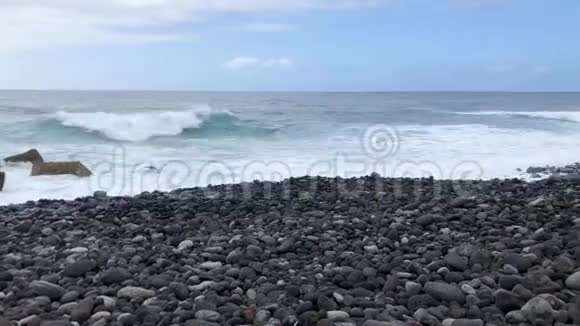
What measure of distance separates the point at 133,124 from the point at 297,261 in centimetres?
1773

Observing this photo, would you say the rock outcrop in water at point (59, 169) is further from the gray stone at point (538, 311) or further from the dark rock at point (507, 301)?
the gray stone at point (538, 311)

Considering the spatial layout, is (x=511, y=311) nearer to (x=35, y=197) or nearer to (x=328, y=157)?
(x=35, y=197)

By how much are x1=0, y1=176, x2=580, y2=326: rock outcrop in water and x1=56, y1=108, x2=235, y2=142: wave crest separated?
12951 millimetres

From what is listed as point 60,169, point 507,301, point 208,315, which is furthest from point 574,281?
point 60,169

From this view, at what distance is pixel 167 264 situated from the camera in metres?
4.09

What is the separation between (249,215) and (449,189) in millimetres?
3019

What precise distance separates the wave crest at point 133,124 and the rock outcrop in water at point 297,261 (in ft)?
42.5

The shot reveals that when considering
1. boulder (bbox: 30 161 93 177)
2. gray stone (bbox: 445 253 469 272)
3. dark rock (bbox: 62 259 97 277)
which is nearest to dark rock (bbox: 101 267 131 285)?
dark rock (bbox: 62 259 97 277)

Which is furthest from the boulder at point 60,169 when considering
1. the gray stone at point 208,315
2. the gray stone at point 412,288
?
the gray stone at point 412,288

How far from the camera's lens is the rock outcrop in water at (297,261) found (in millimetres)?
3076

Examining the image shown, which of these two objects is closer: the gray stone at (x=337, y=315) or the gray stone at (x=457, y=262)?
the gray stone at (x=337, y=315)

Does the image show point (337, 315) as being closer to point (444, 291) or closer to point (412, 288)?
point (412, 288)

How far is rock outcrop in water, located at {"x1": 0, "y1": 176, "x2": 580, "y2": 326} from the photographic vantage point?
121 inches

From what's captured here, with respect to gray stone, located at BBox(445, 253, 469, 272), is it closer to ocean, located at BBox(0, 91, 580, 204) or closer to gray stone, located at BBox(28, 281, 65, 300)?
gray stone, located at BBox(28, 281, 65, 300)
